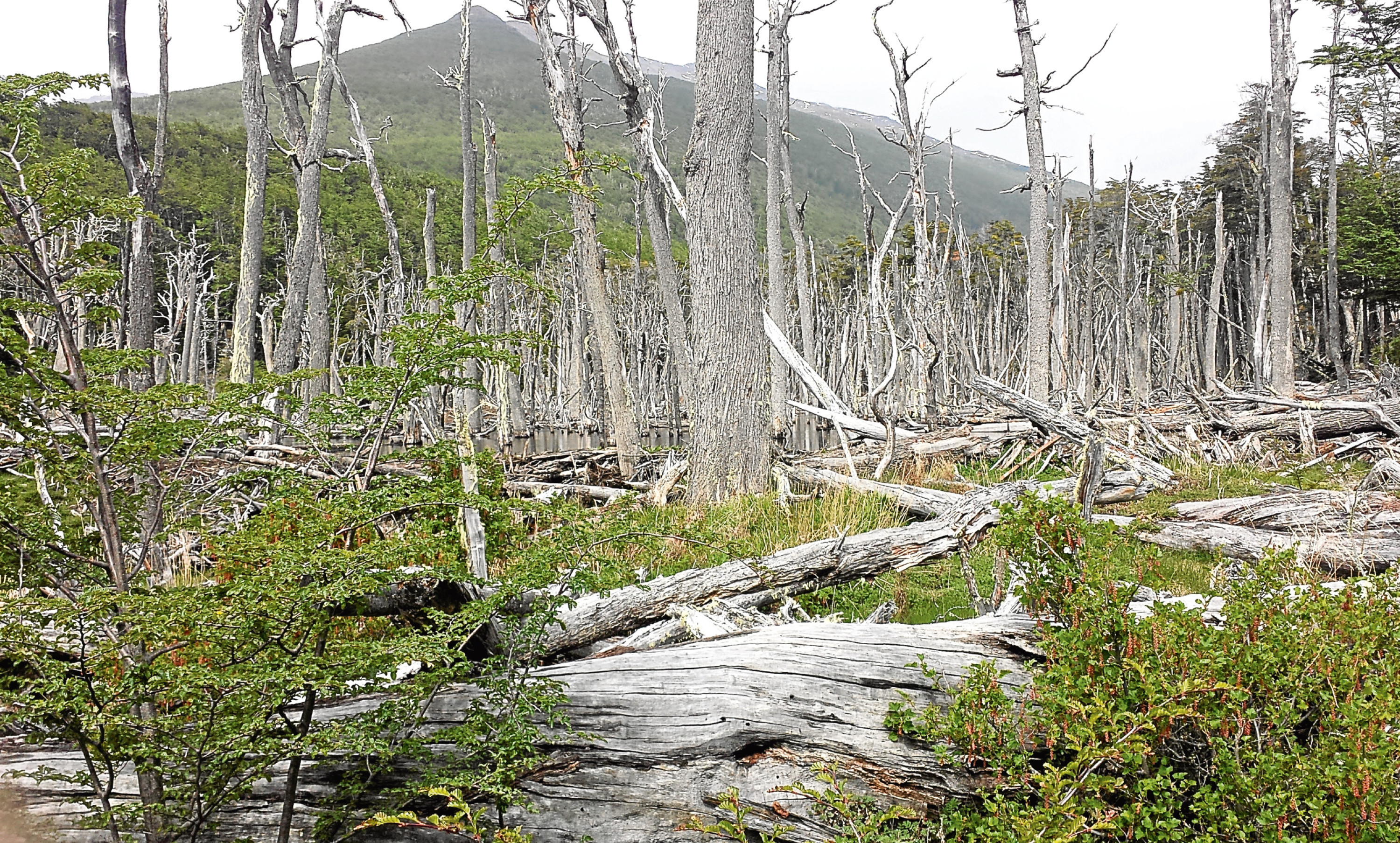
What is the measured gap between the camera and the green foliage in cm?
201

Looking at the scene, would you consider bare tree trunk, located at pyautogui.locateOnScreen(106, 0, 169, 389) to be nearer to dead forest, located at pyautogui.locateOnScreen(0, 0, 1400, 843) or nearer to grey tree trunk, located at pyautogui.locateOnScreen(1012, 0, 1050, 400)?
dead forest, located at pyautogui.locateOnScreen(0, 0, 1400, 843)

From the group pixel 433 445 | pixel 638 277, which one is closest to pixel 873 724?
pixel 433 445

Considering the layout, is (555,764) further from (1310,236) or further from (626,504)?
(1310,236)

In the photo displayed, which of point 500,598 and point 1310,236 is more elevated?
point 1310,236

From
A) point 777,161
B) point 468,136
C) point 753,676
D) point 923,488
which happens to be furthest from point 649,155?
point 468,136

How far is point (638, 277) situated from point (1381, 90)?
34132 millimetres

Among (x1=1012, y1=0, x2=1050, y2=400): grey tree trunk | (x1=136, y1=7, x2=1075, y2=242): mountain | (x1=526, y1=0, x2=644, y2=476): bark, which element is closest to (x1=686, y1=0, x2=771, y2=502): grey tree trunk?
(x1=526, y1=0, x2=644, y2=476): bark

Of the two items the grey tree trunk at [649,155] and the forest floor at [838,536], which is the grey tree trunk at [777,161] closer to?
the grey tree trunk at [649,155]

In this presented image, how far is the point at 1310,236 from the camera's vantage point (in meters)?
30.4

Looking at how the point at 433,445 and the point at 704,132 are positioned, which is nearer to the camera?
the point at 433,445

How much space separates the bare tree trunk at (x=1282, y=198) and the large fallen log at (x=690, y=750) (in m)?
16.6

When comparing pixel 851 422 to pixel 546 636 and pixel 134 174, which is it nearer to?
pixel 546 636

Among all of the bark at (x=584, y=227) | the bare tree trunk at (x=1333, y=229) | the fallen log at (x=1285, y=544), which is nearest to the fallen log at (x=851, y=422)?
the fallen log at (x=1285, y=544)

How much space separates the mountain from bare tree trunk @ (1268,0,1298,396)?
25.3 m
